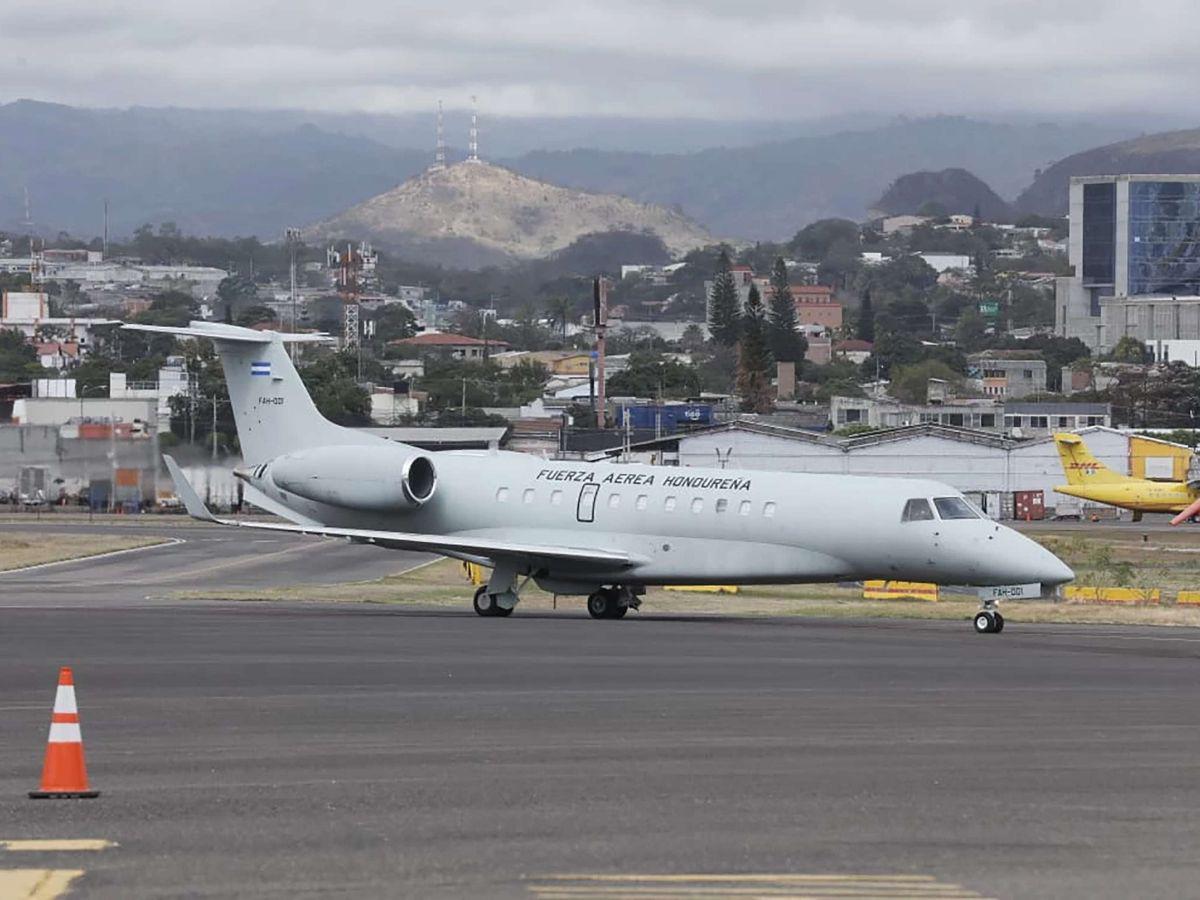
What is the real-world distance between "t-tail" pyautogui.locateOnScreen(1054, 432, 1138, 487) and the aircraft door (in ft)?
173

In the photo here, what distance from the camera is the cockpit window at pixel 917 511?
3278 cm

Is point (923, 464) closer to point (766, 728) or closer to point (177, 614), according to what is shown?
point (177, 614)

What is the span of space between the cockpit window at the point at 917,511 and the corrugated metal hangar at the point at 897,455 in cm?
5361

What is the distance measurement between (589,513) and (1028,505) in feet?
197

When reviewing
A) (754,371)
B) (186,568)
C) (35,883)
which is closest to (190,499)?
(186,568)

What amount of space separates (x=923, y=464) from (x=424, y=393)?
65041 millimetres

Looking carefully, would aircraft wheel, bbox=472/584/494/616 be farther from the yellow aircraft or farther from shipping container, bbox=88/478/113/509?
the yellow aircraft

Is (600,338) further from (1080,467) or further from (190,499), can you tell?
(190,499)

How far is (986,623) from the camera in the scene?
31.8 meters

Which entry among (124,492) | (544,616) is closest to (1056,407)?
(124,492)

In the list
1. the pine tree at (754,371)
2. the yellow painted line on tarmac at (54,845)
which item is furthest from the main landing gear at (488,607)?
the pine tree at (754,371)

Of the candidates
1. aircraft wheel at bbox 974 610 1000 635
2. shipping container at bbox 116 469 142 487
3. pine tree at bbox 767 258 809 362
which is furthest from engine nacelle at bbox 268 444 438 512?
pine tree at bbox 767 258 809 362

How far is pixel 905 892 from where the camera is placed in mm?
12016

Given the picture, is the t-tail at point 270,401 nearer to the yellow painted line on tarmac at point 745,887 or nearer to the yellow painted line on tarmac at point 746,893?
the yellow painted line on tarmac at point 745,887
